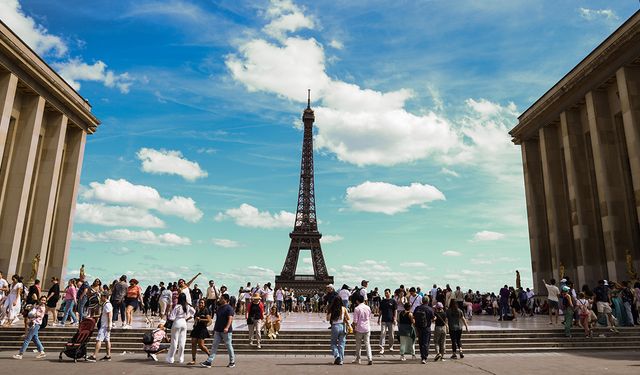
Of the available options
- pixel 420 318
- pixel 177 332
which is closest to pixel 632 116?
pixel 420 318

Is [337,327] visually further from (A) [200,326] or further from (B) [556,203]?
(B) [556,203]

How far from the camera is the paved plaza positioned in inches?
471

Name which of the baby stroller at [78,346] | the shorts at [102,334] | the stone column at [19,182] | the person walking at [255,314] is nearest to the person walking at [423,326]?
the person walking at [255,314]

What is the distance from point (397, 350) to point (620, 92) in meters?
24.9

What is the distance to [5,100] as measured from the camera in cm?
2998

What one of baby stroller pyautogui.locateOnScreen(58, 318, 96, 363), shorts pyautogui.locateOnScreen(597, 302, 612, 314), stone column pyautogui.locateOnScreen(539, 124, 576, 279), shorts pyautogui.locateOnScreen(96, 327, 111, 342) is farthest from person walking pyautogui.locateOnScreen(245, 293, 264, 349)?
stone column pyautogui.locateOnScreen(539, 124, 576, 279)

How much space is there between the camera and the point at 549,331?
18.2 metres

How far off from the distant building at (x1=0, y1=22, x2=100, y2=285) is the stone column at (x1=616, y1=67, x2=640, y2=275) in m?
39.4

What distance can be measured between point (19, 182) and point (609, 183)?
40.7 metres

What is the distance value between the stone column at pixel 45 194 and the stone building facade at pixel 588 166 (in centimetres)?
3956

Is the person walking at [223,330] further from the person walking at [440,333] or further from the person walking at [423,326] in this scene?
the person walking at [440,333]

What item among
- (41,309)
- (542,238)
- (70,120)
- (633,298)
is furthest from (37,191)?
(542,238)

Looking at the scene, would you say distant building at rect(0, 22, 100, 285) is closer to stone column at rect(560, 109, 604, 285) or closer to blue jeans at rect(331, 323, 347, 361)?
blue jeans at rect(331, 323, 347, 361)

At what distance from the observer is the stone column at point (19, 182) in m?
31.3
